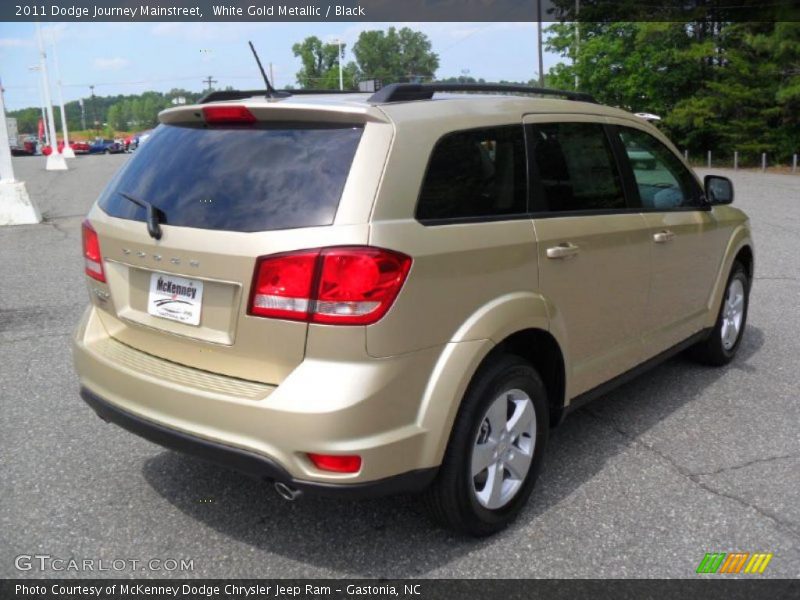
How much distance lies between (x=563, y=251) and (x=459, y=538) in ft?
4.24

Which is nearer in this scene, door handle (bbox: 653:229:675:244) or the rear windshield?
the rear windshield

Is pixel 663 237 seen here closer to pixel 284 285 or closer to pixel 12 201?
pixel 284 285

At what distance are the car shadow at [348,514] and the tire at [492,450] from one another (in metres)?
0.12

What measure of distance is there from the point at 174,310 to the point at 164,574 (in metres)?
0.99

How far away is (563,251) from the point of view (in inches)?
133

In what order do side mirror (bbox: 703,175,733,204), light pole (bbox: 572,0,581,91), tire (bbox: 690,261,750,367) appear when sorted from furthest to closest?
1. light pole (bbox: 572,0,581,91)
2. tire (bbox: 690,261,750,367)
3. side mirror (bbox: 703,175,733,204)

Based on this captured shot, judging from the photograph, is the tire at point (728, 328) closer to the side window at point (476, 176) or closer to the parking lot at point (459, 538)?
the parking lot at point (459, 538)

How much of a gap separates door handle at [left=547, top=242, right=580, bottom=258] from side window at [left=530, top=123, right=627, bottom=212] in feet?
0.57

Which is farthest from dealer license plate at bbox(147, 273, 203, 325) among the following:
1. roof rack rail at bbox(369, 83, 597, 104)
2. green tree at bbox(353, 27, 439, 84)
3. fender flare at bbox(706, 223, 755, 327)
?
green tree at bbox(353, 27, 439, 84)

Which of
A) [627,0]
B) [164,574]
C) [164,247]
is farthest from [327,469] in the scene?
[627,0]

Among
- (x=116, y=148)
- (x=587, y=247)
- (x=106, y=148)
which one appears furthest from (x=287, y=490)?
(x=106, y=148)

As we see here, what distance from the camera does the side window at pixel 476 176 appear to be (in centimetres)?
288

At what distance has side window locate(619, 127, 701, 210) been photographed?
4.22 meters

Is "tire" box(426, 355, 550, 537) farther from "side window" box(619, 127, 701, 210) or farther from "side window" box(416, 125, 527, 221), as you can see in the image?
"side window" box(619, 127, 701, 210)
